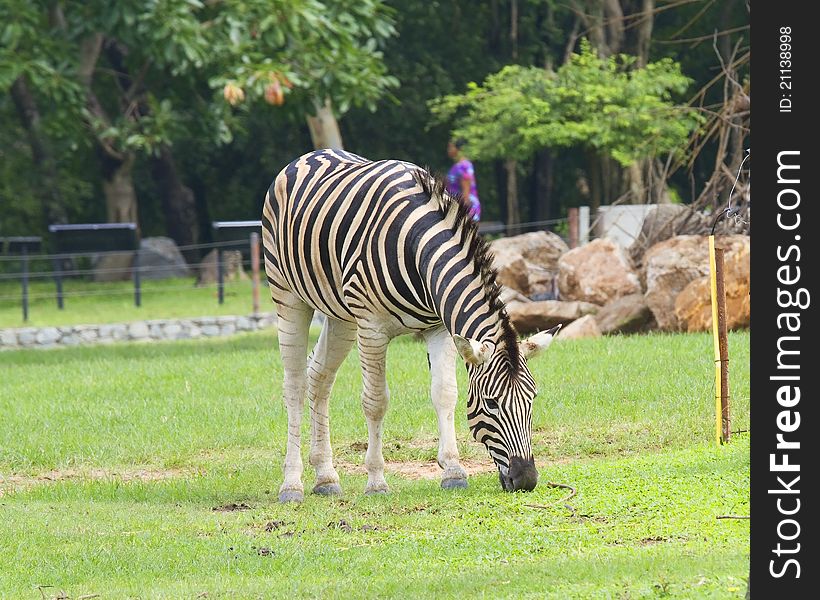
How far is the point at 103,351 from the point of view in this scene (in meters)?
18.4

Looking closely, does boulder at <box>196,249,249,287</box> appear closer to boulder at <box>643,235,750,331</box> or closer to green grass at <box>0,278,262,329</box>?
green grass at <box>0,278,262,329</box>

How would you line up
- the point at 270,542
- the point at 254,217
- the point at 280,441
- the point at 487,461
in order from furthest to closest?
the point at 254,217
the point at 280,441
the point at 487,461
the point at 270,542

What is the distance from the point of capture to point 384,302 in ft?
26.0

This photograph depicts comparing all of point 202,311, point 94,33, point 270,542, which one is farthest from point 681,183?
point 270,542

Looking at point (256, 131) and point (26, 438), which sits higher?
point (256, 131)

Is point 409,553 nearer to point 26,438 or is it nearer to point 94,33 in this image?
point 26,438

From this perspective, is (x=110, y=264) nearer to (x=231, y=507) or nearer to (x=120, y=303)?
(x=120, y=303)

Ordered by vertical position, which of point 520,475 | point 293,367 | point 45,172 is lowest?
point 520,475

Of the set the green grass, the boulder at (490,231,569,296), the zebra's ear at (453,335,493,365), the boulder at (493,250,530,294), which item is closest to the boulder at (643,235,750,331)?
the boulder at (490,231,569,296)

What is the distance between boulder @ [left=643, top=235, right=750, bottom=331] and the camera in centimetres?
1476

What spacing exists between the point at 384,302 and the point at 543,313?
25.9 ft

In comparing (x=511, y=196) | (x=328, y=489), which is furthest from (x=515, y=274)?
(x=511, y=196)
